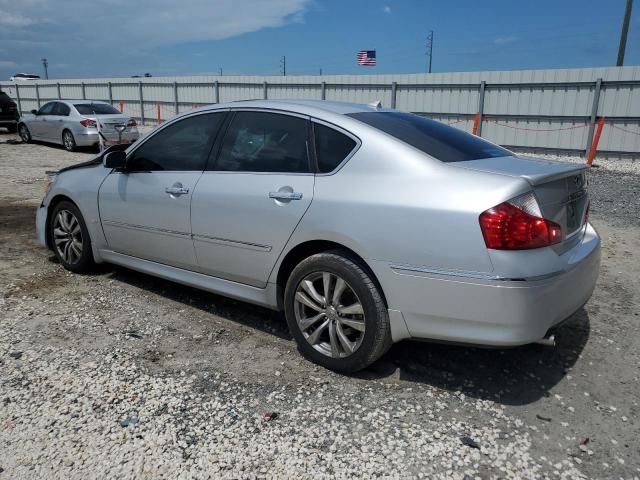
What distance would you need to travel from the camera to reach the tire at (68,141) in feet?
51.4

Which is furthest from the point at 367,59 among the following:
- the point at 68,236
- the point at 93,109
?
the point at 68,236

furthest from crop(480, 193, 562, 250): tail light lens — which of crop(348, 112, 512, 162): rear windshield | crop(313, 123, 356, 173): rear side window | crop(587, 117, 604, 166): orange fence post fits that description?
crop(587, 117, 604, 166): orange fence post

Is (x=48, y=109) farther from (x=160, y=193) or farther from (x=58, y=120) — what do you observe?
(x=160, y=193)

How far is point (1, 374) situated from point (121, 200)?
1.67 metres

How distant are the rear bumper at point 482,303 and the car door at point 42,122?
55.5ft

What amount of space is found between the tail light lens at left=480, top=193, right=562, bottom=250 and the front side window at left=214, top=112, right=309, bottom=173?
1225mm

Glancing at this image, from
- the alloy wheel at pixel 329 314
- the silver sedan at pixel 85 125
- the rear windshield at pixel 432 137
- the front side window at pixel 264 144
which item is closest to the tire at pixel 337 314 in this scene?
the alloy wheel at pixel 329 314

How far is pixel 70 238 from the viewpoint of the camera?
4949 mm

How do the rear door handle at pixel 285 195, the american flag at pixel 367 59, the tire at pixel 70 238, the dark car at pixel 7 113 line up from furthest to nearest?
the american flag at pixel 367 59
the dark car at pixel 7 113
the tire at pixel 70 238
the rear door handle at pixel 285 195

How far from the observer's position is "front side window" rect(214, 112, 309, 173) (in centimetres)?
340

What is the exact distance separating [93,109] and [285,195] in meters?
14.6

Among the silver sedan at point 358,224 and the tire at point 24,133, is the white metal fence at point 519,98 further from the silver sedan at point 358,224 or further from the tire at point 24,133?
the silver sedan at point 358,224

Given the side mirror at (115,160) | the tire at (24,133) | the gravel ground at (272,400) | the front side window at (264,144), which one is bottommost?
the gravel ground at (272,400)

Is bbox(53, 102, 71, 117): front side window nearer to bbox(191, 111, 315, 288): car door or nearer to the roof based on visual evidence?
the roof
